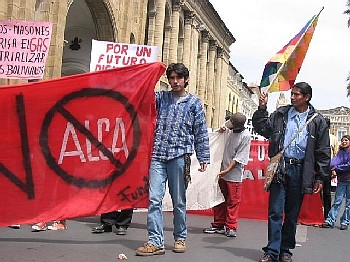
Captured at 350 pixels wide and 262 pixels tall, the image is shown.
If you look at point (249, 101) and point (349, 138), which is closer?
point (349, 138)

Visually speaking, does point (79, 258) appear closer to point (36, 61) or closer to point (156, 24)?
point (36, 61)

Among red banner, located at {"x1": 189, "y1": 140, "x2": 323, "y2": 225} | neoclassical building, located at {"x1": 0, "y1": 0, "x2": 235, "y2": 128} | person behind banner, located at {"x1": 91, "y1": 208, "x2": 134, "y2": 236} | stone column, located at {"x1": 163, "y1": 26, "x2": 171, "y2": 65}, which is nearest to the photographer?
person behind banner, located at {"x1": 91, "y1": 208, "x2": 134, "y2": 236}

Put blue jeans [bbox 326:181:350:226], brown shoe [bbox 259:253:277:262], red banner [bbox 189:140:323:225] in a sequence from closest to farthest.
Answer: brown shoe [bbox 259:253:277:262], blue jeans [bbox 326:181:350:226], red banner [bbox 189:140:323:225]

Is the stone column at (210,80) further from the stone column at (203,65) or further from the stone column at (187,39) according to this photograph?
the stone column at (187,39)

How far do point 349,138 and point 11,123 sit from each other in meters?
7.26

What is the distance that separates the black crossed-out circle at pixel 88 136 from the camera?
19.4 ft

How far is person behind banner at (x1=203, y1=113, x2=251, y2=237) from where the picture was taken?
7.74 m

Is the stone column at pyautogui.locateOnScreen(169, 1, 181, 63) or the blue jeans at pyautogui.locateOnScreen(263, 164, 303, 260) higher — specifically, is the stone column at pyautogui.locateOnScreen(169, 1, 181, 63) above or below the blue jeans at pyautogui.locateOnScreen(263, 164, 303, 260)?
above

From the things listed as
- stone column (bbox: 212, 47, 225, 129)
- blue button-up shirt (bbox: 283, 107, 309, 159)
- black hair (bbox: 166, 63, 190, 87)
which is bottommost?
blue button-up shirt (bbox: 283, 107, 309, 159)

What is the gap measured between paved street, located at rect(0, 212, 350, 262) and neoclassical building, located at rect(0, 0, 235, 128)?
647 centimetres

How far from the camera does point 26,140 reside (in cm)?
583

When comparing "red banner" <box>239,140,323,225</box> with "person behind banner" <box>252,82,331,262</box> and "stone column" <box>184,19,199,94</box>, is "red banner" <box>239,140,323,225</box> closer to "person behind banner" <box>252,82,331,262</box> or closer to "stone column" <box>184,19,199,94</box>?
"person behind banner" <box>252,82,331,262</box>

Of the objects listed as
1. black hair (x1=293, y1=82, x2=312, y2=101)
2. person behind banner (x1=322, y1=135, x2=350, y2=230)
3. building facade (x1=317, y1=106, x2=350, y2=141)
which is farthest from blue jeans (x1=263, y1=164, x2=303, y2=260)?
building facade (x1=317, y1=106, x2=350, y2=141)

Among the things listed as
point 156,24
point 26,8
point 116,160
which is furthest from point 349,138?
point 156,24
